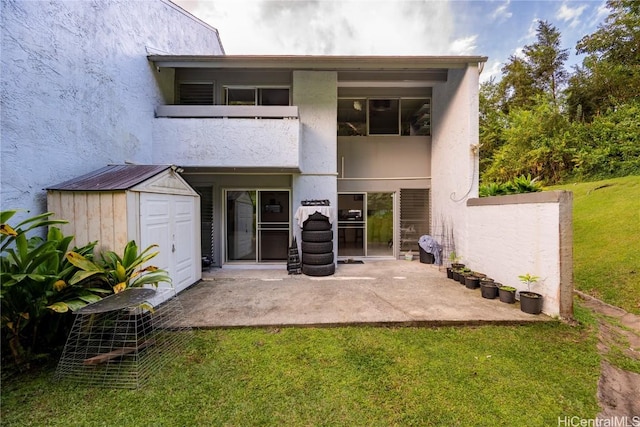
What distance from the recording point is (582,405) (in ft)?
7.98

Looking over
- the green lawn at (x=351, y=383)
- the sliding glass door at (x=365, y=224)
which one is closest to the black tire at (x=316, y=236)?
the sliding glass door at (x=365, y=224)

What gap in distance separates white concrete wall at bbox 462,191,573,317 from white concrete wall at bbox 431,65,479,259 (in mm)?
700

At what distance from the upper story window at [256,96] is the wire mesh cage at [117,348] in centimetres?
651

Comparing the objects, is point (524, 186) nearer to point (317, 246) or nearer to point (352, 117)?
point (317, 246)

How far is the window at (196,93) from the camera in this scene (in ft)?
26.3

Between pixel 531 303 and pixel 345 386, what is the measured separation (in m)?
3.56

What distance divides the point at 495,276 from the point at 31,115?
8.63 m

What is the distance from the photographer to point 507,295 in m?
4.73

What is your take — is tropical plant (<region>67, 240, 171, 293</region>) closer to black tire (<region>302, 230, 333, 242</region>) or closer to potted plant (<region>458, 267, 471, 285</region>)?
black tire (<region>302, 230, 333, 242</region>)

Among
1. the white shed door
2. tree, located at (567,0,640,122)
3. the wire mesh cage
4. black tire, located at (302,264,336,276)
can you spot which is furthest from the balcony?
tree, located at (567,0,640,122)

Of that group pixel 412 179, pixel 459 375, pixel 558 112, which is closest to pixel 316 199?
pixel 412 179

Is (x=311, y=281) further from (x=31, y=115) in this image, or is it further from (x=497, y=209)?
(x=31, y=115)

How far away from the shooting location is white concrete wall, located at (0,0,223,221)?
3.62 m

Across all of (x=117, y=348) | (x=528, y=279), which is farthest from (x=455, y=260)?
(x=117, y=348)
